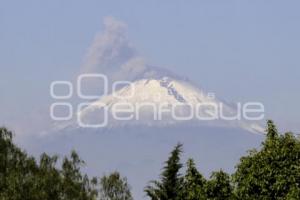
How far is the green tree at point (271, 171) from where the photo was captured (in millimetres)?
54125

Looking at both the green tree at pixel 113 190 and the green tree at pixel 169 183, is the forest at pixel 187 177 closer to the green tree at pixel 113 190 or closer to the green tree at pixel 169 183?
the green tree at pixel 169 183

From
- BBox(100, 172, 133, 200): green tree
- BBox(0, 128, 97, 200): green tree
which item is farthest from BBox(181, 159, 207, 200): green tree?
BBox(100, 172, 133, 200): green tree

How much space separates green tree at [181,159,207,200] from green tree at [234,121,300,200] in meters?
2.49

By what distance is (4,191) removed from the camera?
64.9 m

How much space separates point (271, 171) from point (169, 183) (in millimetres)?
8197

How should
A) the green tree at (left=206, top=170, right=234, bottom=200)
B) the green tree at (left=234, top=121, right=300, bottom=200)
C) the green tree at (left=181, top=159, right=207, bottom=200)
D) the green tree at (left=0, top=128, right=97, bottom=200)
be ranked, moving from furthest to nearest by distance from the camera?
the green tree at (left=0, top=128, right=97, bottom=200) → the green tree at (left=181, top=159, right=207, bottom=200) → the green tree at (left=206, top=170, right=234, bottom=200) → the green tree at (left=234, top=121, right=300, bottom=200)

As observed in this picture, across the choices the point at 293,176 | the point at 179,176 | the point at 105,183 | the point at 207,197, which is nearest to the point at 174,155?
the point at 179,176

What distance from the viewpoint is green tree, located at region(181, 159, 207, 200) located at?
186 ft

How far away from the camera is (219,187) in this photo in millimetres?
56688

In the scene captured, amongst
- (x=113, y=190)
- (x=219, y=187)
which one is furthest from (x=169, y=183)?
(x=113, y=190)

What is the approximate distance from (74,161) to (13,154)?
7626 millimetres

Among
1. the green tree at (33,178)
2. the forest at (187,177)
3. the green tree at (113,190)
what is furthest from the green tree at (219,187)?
the green tree at (113,190)

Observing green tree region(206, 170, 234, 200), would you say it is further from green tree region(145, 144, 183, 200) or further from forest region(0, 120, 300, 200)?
green tree region(145, 144, 183, 200)

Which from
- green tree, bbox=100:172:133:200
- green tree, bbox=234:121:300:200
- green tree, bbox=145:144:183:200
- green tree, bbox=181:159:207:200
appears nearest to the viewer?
green tree, bbox=234:121:300:200
